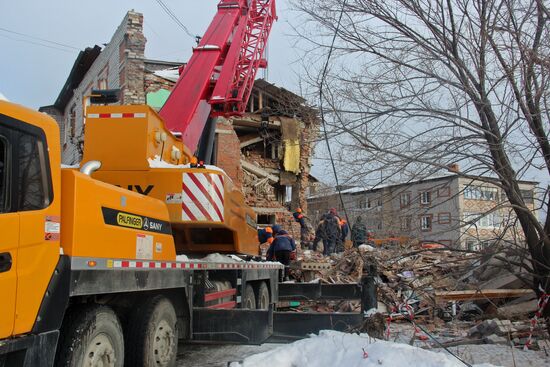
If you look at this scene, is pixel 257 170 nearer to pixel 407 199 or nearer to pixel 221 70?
pixel 221 70

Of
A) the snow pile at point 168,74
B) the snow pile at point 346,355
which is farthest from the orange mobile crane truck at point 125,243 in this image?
the snow pile at point 168,74

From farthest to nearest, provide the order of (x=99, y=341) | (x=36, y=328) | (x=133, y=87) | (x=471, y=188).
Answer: (x=133, y=87), (x=471, y=188), (x=99, y=341), (x=36, y=328)

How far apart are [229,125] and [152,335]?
56.3ft

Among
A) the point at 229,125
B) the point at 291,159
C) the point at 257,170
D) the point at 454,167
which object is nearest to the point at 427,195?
the point at 454,167

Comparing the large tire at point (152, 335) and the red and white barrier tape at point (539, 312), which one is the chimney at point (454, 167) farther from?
the large tire at point (152, 335)

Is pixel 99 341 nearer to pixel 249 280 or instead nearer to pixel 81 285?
pixel 81 285

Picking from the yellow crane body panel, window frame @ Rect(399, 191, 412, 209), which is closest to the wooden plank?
window frame @ Rect(399, 191, 412, 209)

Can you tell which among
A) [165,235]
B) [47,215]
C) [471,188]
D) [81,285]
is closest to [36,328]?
[81,285]

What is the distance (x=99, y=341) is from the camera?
4.25m

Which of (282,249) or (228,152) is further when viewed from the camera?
(228,152)

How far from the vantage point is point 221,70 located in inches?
414

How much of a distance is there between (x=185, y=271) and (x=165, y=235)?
24.1 inches

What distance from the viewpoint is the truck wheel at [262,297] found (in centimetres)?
959

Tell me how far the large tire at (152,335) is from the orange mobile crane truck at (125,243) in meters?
0.01
